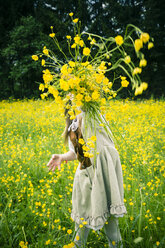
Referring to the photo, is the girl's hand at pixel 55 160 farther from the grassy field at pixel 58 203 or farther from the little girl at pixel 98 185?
the grassy field at pixel 58 203

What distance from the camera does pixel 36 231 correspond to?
5.61 feet

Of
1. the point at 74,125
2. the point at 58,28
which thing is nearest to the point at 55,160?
the point at 74,125

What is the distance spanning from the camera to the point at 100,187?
1185 millimetres

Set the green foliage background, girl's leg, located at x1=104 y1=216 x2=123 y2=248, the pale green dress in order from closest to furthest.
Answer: the pale green dress → girl's leg, located at x1=104 y1=216 x2=123 y2=248 → the green foliage background

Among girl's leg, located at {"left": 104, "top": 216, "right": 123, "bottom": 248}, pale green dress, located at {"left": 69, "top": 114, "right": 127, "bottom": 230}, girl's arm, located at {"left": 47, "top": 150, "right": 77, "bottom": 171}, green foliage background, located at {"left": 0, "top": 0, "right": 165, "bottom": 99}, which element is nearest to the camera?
pale green dress, located at {"left": 69, "top": 114, "right": 127, "bottom": 230}

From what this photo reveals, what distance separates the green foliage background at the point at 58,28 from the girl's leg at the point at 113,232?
9.98 m

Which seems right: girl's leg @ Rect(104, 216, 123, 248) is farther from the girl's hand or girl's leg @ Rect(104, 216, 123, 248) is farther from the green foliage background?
the green foliage background

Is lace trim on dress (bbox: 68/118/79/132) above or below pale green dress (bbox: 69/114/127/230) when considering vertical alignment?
above

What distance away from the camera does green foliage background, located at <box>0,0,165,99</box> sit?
35.4 ft

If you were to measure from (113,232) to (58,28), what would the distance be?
12283mm

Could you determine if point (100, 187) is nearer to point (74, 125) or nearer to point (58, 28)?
point (74, 125)

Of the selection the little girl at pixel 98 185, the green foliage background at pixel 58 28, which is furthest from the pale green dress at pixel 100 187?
the green foliage background at pixel 58 28

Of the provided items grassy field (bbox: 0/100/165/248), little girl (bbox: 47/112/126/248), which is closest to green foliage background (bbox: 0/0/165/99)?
grassy field (bbox: 0/100/165/248)

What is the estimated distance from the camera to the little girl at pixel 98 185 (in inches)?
45.9
